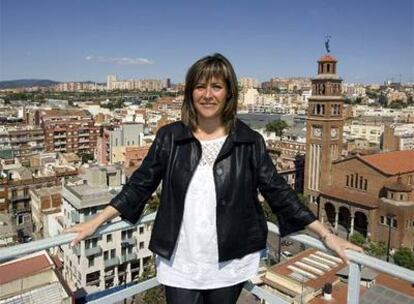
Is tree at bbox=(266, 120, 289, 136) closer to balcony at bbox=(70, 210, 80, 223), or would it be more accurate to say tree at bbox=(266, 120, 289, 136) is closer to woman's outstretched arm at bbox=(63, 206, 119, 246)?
balcony at bbox=(70, 210, 80, 223)

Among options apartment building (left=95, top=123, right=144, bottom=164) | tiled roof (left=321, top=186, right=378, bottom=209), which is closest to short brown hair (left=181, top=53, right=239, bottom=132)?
tiled roof (left=321, top=186, right=378, bottom=209)

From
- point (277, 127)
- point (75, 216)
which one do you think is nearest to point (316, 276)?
point (75, 216)

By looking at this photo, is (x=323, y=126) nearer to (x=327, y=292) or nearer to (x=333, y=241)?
(x=327, y=292)

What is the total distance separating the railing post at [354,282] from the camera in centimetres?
215

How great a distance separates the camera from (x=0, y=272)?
8164mm

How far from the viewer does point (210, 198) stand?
2.17 meters

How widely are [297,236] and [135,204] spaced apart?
0.86m

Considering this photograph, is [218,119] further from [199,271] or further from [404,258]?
[404,258]

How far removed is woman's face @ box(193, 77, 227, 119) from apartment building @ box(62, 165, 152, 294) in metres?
6.38

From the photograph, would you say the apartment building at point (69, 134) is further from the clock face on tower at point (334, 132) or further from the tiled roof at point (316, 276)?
the tiled roof at point (316, 276)

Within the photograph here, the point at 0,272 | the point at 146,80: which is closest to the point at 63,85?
the point at 146,80

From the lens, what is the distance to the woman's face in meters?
2.23

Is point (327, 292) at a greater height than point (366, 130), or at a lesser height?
greater

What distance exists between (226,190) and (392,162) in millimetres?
25561
